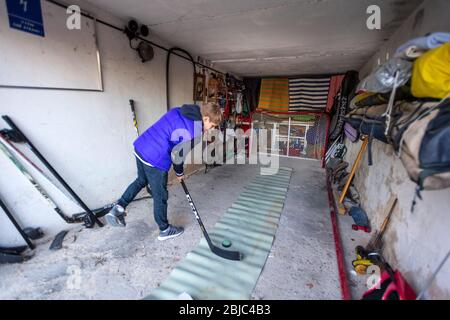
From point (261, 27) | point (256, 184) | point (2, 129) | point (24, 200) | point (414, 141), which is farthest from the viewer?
point (256, 184)

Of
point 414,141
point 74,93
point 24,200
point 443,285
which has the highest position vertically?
point 74,93

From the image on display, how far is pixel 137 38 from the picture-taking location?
98.9 inches

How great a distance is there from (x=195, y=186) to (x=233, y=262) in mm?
1743

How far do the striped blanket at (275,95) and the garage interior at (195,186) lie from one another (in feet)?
6.75

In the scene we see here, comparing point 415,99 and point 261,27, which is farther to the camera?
point 261,27

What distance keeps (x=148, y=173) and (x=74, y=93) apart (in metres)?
1.02

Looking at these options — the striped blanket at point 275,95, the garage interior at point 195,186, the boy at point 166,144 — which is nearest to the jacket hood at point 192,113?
the boy at point 166,144

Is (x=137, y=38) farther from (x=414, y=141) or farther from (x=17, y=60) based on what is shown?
(x=414, y=141)

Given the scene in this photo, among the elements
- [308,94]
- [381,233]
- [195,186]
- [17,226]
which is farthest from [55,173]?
[308,94]

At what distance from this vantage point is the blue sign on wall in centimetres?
155

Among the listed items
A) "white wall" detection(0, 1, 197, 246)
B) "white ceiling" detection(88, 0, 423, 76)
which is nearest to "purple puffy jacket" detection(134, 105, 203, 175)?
"white wall" detection(0, 1, 197, 246)

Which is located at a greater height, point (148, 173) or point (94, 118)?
point (94, 118)

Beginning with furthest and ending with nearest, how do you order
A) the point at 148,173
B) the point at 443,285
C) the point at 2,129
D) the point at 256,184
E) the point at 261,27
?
the point at 256,184
the point at 261,27
the point at 148,173
the point at 2,129
the point at 443,285
